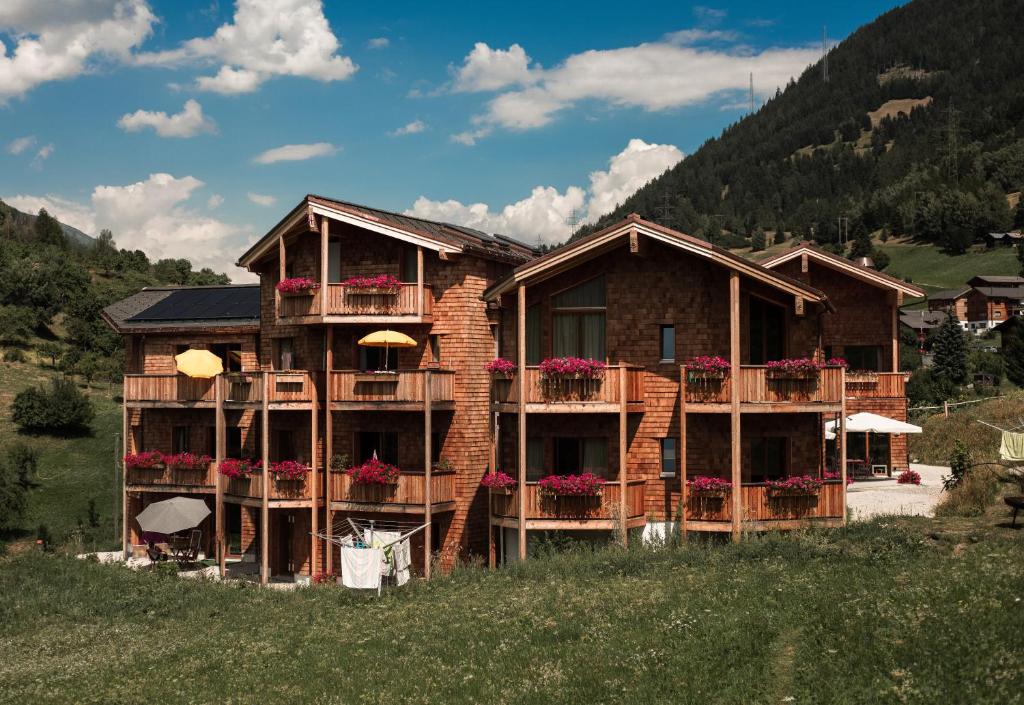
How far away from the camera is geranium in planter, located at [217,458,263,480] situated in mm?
33000

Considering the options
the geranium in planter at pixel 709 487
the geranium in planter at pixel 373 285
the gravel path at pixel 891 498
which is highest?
the geranium in planter at pixel 373 285

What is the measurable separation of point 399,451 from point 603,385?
24.9 ft

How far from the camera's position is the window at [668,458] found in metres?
29.0

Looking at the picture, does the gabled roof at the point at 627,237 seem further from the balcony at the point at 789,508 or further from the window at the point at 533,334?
the balcony at the point at 789,508

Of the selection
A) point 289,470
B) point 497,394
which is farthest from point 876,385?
point 289,470

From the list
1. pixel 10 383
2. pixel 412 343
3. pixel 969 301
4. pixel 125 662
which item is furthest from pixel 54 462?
pixel 969 301

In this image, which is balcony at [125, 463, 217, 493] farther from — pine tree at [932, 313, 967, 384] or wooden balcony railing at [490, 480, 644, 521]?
pine tree at [932, 313, 967, 384]

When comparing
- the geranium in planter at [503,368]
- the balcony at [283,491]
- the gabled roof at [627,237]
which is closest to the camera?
the gabled roof at [627,237]

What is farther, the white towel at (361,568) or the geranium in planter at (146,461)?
the geranium in planter at (146,461)

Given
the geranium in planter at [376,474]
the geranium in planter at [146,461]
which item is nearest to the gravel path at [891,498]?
the geranium in planter at [376,474]

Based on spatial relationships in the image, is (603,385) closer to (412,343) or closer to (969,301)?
(412,343)

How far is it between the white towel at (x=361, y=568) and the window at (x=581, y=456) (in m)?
5.40

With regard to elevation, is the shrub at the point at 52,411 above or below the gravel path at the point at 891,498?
Answer: above

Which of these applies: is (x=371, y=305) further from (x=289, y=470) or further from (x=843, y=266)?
(x=843, y=266)
